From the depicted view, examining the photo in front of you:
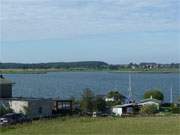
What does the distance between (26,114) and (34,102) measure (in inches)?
52.2

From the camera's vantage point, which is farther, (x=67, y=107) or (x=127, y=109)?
(x=127, y=109)

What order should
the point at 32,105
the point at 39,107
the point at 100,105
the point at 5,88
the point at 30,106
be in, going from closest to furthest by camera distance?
1. the point at 30,106
2. the point at 32,105
3. the point at 39,107
4. the point at 5,88
5. the point at 100,105

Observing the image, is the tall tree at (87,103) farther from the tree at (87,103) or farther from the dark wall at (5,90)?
the dark wall at (5,90)

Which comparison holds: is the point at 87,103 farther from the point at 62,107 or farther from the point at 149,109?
the point at 149,109

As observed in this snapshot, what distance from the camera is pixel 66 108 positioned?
49.5 m

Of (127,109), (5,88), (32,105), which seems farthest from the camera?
(127,109)

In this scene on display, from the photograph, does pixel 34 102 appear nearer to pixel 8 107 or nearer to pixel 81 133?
pixel 8 107

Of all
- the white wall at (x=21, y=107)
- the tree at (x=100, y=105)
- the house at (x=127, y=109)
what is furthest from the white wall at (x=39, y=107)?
the house at (x=127, y=109)

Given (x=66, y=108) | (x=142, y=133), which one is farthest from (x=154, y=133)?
(x=66, y=108)

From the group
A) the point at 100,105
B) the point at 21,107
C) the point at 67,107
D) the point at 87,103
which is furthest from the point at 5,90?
the point at 100,105

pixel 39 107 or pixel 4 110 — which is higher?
pixel 39 107

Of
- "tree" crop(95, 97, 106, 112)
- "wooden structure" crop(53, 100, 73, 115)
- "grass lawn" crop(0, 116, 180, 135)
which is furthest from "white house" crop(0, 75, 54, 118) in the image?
"grass lawn" crop(0, 116, 180, 135)

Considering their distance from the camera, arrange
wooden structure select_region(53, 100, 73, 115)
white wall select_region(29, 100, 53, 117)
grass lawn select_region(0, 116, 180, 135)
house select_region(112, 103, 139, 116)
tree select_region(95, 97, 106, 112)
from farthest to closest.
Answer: house select_region(112, 103, 139, 116), tree select_region(95, 97, 106, 112), wooden structure select_region(53, 100, 73, 115), white wall select_region(29, 100, 53, 117), grass lawn select_region(0, 116, 180, 135)

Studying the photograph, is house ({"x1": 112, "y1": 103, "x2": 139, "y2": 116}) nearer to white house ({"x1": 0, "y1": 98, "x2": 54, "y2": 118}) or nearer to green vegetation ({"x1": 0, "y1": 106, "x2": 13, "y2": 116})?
white house ({"x1": 0, "y1": 98, "x2": 54, "y2": 118})
